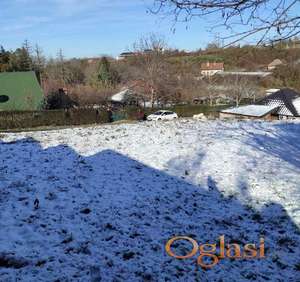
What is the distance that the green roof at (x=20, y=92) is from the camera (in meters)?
29.6

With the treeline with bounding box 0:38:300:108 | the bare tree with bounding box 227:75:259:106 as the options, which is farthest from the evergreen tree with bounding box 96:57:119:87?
the bare tree with bounding box 227:75:259:106

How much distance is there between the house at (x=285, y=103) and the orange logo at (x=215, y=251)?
24.3 m

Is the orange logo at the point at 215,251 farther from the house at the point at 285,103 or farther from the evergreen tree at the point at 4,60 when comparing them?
the evergreen tree at the point at 4,60

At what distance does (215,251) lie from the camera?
459 cm

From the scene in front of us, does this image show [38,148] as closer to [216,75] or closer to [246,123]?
[246,123]

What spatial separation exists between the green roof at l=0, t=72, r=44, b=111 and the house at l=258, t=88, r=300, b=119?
1976 cm

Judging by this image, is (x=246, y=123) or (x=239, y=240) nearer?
(x=239, y=240)

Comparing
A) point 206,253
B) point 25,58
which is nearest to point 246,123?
point 206,253

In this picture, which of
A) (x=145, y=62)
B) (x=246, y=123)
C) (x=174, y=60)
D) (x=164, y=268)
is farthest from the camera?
(x=174, y=60)

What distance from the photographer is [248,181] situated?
24.1ft

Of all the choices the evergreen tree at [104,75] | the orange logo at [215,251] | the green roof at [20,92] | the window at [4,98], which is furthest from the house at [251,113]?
the evergreen tree at [104,75]

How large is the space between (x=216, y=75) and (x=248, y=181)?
159 ft

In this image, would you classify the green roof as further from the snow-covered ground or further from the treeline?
the snow-covered ground

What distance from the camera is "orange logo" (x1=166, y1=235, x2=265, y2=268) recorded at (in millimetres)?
4363
